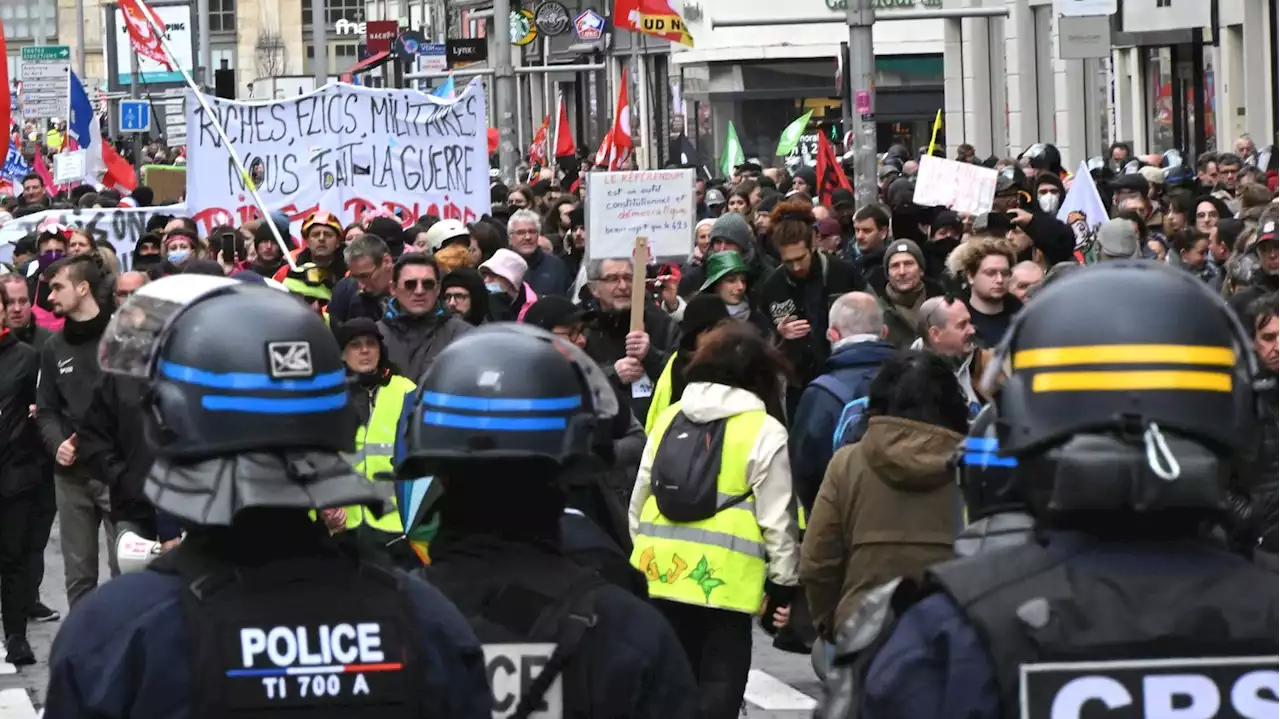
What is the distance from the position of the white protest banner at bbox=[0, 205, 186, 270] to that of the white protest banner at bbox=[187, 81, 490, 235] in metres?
0.65

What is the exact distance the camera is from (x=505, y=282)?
12688 mm

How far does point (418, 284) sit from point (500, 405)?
631 cm

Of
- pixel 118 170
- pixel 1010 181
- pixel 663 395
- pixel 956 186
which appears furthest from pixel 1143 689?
pixel 118 170

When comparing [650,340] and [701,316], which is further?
[650,340]

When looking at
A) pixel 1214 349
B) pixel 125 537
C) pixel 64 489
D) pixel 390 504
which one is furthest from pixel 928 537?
pixel 64 489

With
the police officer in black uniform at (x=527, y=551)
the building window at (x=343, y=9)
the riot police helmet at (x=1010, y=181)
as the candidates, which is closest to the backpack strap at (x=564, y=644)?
the police officer in black uniform at (x=527, y=551)

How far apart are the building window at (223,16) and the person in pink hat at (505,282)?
127 meters

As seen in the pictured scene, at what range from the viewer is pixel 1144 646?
289cm

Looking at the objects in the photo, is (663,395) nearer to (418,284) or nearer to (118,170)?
(418,284)

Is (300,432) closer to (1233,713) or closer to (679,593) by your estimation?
(1233,713)

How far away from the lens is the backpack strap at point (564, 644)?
381 cm

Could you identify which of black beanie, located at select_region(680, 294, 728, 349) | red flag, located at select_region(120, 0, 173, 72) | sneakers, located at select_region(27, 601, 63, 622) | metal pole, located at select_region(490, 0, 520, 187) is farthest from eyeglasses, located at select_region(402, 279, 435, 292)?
metal pole, located at select_region(490, 0, 520, 187)

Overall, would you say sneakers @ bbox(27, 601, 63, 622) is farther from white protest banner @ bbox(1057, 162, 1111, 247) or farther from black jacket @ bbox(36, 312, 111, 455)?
white protest banner @ bbox(1057, 162, 1111, 247)

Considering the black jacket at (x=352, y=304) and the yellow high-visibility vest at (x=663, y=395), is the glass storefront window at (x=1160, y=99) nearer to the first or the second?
the black jacket at (x=352, y=304)
